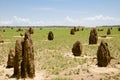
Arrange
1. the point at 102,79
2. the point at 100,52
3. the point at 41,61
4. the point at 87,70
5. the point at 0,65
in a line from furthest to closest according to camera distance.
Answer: the point at 41,61 < the point at 0,65 < the point at 100,52 < the point at 87,70 < the point at 102,79

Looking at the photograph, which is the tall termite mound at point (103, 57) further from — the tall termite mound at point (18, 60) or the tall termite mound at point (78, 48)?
the tall termite mound at point (18, 60)

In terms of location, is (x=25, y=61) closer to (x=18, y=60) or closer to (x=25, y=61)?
(x=25, y=61)

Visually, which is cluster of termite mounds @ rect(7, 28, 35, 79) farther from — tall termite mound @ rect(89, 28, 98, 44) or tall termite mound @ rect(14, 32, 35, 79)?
tall termite mound @ rect(89, 28, 98, 44)

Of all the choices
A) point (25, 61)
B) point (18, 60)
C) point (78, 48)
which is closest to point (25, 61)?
point (25, 61)

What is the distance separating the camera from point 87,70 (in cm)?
2561

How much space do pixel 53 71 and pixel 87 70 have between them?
3528 mm

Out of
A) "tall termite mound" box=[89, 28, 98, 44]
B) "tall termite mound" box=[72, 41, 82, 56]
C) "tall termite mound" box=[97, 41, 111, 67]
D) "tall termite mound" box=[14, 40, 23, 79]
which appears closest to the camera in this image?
"tall termite mound" box=[14, 40, 23, 79]

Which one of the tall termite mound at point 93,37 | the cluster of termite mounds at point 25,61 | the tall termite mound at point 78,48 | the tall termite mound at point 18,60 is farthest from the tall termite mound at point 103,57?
the tall termite mound at point 93,37

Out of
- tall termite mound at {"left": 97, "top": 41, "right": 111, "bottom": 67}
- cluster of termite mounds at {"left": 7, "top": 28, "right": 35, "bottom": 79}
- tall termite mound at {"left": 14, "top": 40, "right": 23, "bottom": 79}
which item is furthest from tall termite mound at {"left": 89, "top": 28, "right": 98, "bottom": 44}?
tall termite mound at {"left": 14, "top": 40, "right": 23, "bottom": 79}

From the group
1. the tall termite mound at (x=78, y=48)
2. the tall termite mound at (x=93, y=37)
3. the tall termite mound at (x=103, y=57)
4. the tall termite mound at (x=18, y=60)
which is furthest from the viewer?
the tall termite mound at (x=93, y=37)

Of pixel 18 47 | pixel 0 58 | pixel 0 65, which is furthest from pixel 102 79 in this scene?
pixel 0 58

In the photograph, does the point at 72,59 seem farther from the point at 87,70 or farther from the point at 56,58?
the point at 87,70

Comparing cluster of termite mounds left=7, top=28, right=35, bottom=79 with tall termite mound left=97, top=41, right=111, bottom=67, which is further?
tall termite mound left=97, top=41, right=111, bottom=67

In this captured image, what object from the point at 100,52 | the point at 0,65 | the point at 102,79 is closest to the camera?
the point at 102,79
